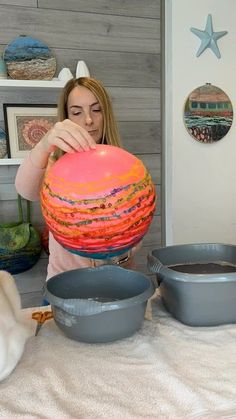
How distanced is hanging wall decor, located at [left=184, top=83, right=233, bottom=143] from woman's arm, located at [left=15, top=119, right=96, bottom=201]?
1.40 meters

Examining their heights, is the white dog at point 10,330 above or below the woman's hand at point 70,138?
below

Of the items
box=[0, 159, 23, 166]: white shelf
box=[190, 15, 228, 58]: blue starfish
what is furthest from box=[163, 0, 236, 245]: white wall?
box=[0, 159, 23, 166]: white shelf

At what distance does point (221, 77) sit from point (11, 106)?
1.22 metres

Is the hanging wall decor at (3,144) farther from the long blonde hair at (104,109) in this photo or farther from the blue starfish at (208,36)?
the blue starfish at (208,36)

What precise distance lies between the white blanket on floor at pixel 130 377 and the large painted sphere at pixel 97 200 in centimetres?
19

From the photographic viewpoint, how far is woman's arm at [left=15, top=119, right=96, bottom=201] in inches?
27.4

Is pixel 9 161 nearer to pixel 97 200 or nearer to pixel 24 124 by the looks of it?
pixel 24 124

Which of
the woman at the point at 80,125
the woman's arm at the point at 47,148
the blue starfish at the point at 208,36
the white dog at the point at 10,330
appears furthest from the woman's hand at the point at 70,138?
the blue starfish at the point at 208,36

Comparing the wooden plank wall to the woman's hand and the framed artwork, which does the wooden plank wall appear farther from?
the woman's hand

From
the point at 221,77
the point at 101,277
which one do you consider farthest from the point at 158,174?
the point at 101,277

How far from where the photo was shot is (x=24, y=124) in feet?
6.03

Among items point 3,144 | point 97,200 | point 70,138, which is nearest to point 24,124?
point 3,144

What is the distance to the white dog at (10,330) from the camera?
22.3 inches

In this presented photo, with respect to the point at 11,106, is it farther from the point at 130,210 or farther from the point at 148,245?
the point at 130,210
